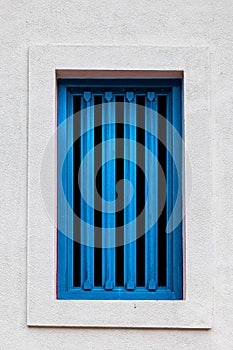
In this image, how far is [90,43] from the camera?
21.1 feet

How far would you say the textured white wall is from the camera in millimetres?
6344

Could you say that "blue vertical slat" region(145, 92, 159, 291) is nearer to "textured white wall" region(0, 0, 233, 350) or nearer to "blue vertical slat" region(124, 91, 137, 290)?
"blue vertical slat" region(124, 91, 137, 290)

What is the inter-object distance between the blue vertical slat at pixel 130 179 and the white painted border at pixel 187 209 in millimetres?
280

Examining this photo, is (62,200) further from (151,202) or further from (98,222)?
(151,202)

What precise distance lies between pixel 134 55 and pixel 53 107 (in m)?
0.74

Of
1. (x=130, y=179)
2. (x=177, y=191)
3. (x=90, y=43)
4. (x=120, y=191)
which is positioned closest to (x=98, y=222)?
(x=120, y=191)

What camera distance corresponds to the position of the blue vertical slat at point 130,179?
6.52 m

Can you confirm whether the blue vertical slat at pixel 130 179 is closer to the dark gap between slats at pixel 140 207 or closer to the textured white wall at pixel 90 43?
the dark gap between slats at pixel 140 207

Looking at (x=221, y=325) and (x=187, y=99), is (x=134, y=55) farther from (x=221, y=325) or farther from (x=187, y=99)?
(x=221, y=325)

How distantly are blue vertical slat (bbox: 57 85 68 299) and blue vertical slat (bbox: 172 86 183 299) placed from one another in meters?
0.85

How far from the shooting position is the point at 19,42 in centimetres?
645

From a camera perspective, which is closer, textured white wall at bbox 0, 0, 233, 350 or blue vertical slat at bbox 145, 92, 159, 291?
textured white wall at bbox 0, 0, 233, 350

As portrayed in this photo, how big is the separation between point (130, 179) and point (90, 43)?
43.4 inches

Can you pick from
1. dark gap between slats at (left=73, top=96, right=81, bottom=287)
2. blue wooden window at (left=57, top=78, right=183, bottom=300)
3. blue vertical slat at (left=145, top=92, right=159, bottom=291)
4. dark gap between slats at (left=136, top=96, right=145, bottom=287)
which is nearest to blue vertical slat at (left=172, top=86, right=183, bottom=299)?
blue wooden window at (left=57, top=78, right=183, bottom=300)
